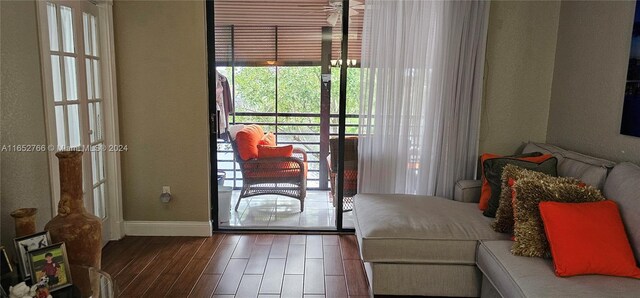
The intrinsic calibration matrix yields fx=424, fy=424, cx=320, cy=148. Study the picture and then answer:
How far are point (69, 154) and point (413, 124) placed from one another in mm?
2383

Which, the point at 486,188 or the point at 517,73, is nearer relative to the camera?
the point at 486,188

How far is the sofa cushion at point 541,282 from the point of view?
1818 mm

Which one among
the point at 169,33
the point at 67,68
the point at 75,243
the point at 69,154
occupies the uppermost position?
the point at 169,33

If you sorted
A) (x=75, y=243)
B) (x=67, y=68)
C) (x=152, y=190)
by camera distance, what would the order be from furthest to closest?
(x=152, y=190) < (x=67, y=68) < (x=75, y=243)

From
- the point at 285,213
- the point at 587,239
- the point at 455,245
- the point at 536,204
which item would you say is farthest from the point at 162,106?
the point at 587,239

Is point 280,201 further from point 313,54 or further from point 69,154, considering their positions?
point 69,154

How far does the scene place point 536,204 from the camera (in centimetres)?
215

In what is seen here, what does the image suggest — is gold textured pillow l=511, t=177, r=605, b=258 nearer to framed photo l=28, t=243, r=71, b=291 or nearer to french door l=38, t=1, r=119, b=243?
framed photo l=28, t=243, r=71, b=291

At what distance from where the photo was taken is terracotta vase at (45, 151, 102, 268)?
1989mm

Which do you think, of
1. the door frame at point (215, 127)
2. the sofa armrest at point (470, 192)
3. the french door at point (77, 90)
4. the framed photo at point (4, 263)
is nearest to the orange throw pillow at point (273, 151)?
A: the door frame at point (215, 127)

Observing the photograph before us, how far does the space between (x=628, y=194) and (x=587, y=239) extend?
0.39 metres

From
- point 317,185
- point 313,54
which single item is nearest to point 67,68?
point 313,54

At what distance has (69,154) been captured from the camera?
2041 millimetres

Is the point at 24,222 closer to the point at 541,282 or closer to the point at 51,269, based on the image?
the point at 51,269
